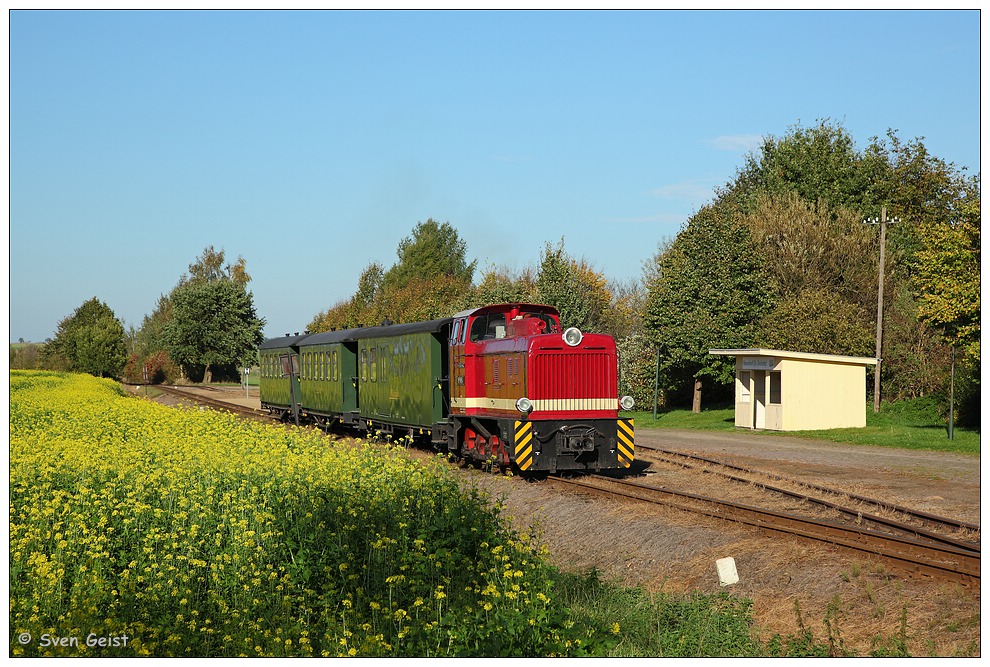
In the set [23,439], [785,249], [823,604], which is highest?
[785,249]

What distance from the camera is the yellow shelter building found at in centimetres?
3525

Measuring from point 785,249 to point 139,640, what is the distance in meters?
51.2

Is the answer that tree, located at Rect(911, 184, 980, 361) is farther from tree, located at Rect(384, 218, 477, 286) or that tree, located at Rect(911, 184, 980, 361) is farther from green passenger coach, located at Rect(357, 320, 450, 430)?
tree, located at Rect(384, 218, 477, 286)

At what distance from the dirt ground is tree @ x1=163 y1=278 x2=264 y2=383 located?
256ft

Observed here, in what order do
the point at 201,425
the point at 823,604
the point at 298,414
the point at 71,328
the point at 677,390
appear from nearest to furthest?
1. the point at 823,604
2. the point at 201,425
3. the point at 298,414
4. the point at 677,390
5. the point at 71,328

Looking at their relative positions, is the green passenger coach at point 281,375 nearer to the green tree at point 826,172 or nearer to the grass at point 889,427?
the grass at point 889,427

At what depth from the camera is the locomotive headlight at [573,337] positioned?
19781 mm

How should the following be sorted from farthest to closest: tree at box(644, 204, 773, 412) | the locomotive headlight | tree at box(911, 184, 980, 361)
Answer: tree at box(644, 204, 773, 412) < tree at box(911, 184, 980, 361) < the locomotive headlight

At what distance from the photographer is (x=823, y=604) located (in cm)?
1078

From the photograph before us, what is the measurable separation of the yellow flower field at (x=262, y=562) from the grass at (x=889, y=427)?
20.5 m

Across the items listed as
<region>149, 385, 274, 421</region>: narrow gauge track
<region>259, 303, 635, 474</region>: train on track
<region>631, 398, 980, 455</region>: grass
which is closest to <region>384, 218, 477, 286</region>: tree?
<region>149, 385, 274, 421</region>: narrow gauge track

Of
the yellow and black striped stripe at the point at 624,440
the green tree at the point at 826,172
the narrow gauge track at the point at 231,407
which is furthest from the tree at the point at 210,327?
the yellow and black striped stripe at the point at 624,440
